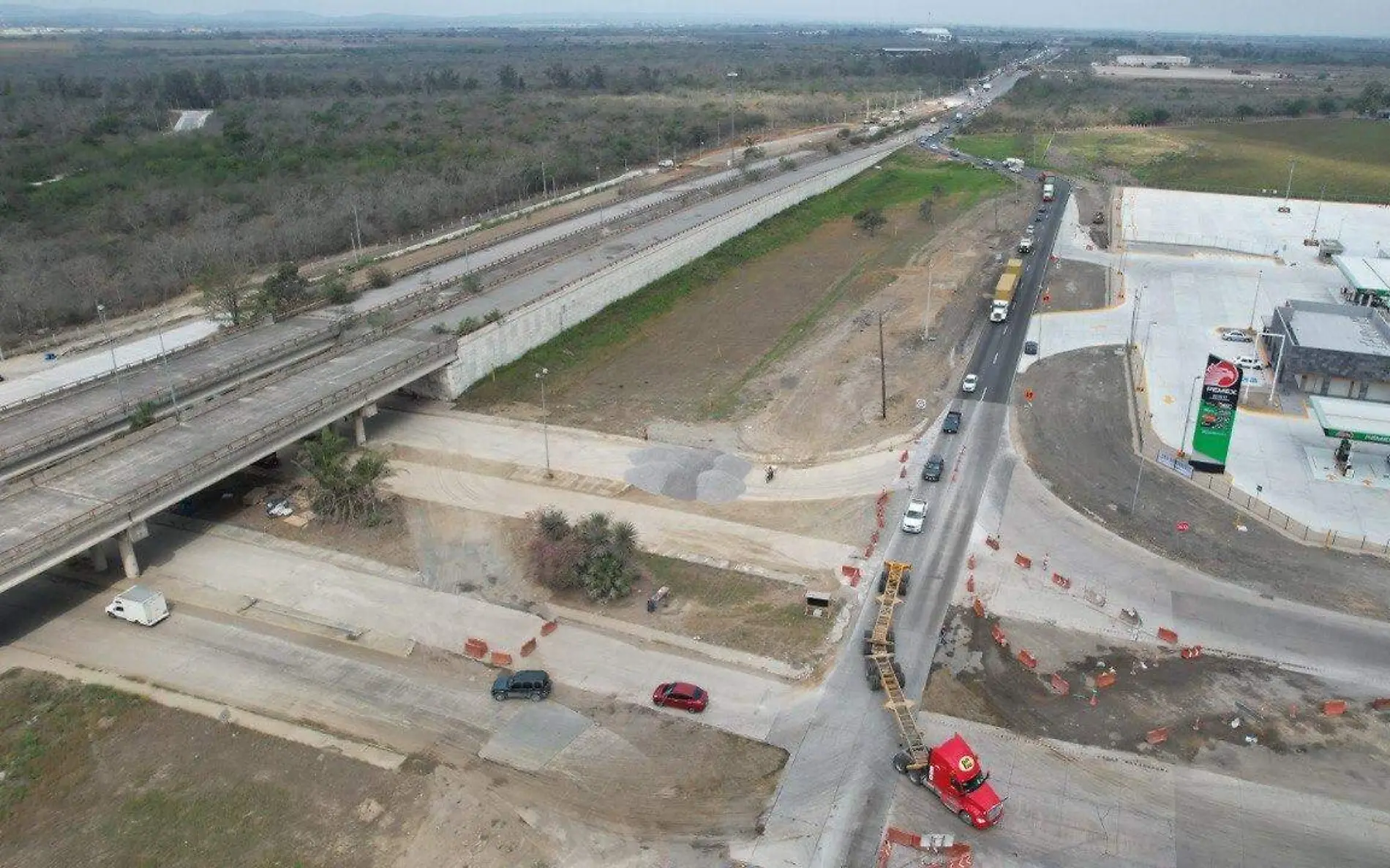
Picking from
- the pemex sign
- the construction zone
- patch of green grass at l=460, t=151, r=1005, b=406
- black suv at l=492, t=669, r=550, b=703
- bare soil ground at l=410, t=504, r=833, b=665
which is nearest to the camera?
the construction zone

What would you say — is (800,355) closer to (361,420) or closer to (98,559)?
(361,420)

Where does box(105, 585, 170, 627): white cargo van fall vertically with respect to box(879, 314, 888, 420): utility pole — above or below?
below

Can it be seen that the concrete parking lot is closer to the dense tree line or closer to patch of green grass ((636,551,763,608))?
patch of green grass ((636,551,763,608))

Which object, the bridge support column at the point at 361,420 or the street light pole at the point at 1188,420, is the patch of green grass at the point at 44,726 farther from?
the street light pole at the point at 1188,420

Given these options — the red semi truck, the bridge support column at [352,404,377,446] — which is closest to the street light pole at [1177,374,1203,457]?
the red semi truck

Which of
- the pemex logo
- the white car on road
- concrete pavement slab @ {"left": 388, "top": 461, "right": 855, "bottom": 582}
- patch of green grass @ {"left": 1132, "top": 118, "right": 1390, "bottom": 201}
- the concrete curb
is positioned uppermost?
patch of green grass @ {"left": 1132, "top": 118, "right": 1390, "bottom": 201}

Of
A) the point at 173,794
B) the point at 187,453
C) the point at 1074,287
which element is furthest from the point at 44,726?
the point at 1074,287

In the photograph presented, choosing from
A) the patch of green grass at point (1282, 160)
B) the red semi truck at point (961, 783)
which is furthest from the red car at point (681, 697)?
the patch of green grass at point (1282, 160)
